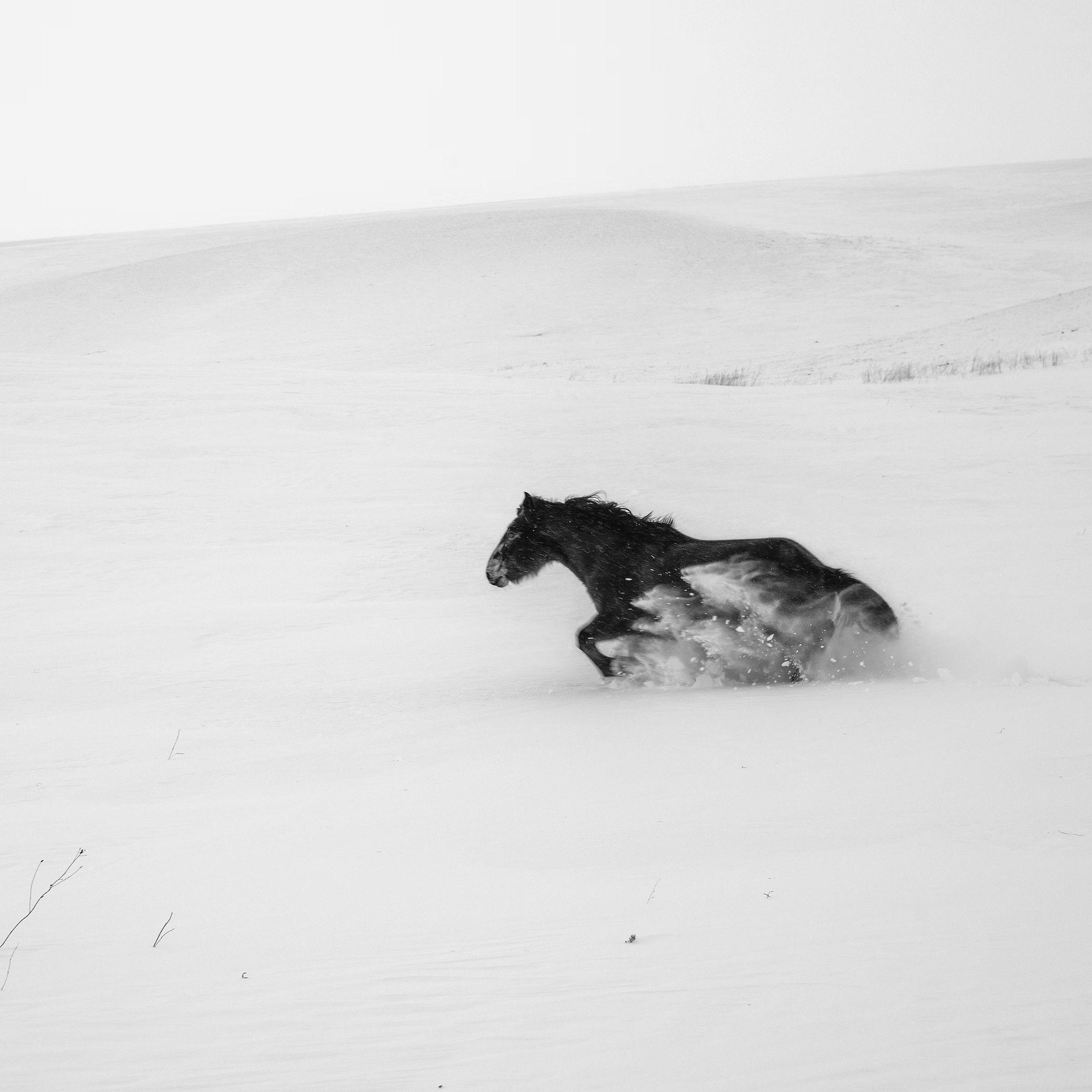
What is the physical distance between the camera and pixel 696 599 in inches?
251

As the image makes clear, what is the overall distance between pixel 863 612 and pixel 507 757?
2.34 m

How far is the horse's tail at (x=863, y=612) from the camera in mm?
6320

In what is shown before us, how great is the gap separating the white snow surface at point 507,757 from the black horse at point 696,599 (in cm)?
24

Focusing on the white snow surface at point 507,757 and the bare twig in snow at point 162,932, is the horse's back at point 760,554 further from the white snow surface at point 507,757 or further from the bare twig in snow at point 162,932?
the bare twig in snow at point 162,932

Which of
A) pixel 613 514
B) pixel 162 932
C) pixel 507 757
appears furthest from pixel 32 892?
pixel 613 514

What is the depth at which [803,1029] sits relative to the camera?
9.51 feet

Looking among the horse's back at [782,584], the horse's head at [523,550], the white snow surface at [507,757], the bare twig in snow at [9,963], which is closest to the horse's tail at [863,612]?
the horse's back at [782,584]

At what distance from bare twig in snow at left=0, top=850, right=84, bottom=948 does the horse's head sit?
309cm

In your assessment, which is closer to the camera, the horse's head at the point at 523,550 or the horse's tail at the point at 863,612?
the horse's tail at the point at 863,612

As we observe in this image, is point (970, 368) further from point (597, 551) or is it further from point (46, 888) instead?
point (46, 888)

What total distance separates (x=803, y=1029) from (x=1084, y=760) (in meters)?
2.56

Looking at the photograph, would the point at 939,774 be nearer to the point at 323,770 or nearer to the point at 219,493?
the point at 323,770

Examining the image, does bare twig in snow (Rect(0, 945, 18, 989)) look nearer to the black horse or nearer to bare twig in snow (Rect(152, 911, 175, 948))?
bare twig in snow (Rect(152, 911, 175, 948))

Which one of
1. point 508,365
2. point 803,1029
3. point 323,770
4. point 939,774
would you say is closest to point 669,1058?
point 803,1029
